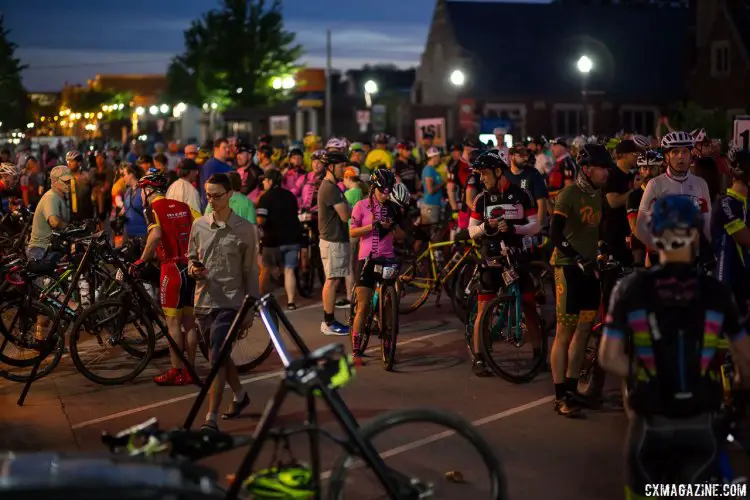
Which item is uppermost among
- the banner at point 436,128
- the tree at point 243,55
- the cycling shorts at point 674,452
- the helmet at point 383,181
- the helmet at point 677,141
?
the tree at point 243,55

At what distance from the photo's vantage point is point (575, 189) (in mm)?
9328

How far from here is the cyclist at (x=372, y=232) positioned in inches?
456

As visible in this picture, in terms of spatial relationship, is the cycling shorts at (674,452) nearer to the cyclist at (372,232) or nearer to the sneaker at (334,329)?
the cyclist at (372,232)

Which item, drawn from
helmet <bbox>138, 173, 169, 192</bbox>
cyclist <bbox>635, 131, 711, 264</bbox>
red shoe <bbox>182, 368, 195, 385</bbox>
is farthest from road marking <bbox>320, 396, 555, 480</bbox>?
helmet <bbox>138, 173, 169, 192</bbox>

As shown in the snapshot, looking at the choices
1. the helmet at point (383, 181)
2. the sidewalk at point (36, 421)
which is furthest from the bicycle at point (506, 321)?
the sidewalk at point (36, 421)

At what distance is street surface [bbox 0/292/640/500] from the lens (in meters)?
6.93

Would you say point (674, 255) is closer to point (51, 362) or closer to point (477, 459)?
point (477, 459)

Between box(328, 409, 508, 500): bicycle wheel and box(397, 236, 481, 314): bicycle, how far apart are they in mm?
6968

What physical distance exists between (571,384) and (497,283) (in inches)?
61.2

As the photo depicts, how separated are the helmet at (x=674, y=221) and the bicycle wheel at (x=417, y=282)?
8.29 meters

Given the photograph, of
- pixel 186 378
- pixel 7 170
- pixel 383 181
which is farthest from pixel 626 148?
pixel 7 170

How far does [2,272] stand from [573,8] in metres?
57.5

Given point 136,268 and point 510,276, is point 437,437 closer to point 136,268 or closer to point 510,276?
point 510,276

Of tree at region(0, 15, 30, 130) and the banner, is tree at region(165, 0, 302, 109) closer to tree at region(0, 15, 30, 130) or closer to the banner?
tree at region(0, 15, 30, 130)
